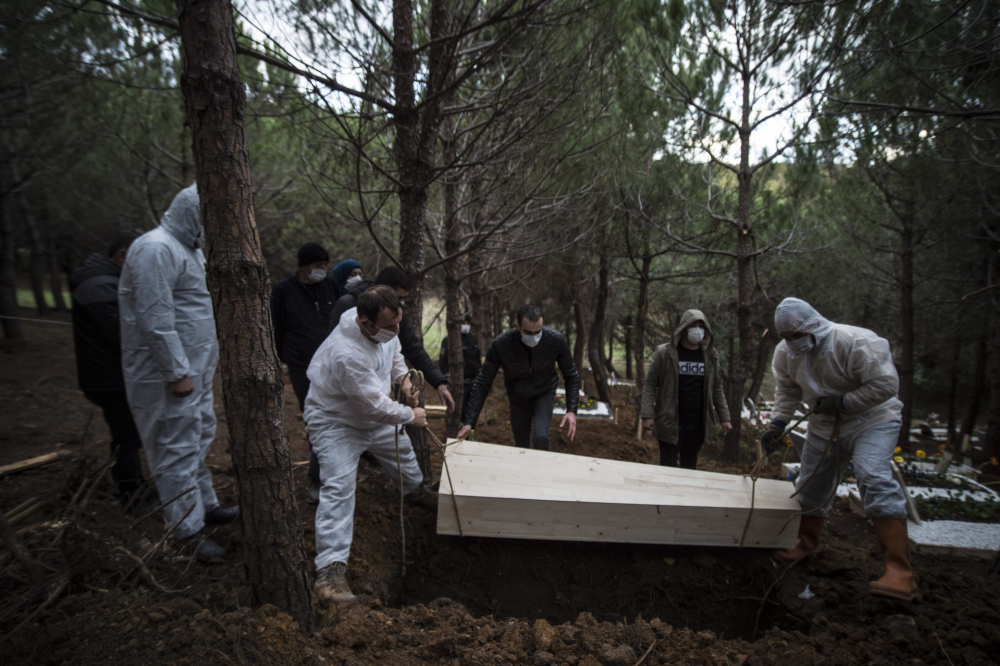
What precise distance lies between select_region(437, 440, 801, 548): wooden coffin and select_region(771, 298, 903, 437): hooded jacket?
2.23 feet

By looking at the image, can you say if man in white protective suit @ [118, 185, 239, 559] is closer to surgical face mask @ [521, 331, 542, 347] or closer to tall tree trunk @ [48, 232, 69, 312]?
surgical face mask @ [521, 331, 542, 347]

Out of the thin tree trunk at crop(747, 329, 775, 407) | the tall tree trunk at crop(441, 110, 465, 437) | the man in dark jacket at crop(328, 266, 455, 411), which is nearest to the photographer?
the man in dark jacket at crop(328, 266, 455, 411)

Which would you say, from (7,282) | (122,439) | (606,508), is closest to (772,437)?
(606,508)

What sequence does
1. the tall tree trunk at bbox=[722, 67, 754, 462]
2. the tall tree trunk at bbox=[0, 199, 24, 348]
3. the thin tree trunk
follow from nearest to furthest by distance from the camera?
1. the tall tree trunk at bbox=[722, 67, 754, 462]
2. the tall tree trunk at bbox=[0, 199, 24, 348]
3. the thin tree trunk

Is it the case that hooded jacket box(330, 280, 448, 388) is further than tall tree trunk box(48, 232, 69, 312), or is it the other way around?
tall tree trunk box(48, 232, 69, 312)

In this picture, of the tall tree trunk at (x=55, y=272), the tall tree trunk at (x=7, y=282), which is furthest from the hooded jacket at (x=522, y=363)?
the tall tree trunk at (x=55, y=272)

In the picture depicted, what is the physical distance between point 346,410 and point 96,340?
1.57 metres

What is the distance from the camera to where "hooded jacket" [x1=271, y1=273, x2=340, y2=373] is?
148 inches

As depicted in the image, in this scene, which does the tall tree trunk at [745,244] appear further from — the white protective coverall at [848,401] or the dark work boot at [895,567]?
the dark work boot at [895,567]

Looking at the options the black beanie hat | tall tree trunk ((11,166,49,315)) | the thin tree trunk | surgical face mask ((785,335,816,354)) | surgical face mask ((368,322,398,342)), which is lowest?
the thin tree trunk

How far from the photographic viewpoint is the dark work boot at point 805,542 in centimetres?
329

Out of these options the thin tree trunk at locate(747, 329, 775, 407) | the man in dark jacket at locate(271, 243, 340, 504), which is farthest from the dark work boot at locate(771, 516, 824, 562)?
the thin tree trunk at locate(747, 329, 775, 407)

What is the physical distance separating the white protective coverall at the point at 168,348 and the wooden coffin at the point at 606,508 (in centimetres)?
143

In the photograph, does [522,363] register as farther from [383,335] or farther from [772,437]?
[772,437]
